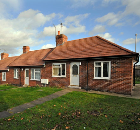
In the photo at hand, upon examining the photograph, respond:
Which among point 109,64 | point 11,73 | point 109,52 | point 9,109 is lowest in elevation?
point 9,109

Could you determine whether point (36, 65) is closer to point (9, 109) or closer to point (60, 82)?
point (60, 82)

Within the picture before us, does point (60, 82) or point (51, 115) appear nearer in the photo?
point (51, 115)

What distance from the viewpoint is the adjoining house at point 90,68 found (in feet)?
31.7

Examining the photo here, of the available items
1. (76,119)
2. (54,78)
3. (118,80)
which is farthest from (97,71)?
(76,119)

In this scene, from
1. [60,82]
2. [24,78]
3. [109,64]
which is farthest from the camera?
[24,78]

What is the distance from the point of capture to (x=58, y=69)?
1328 cm

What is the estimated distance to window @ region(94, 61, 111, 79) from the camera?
10.3 meters

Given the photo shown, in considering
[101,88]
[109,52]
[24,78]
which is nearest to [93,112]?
[101,88]

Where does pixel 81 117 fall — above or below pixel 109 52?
below

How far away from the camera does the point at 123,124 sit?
4281 mm

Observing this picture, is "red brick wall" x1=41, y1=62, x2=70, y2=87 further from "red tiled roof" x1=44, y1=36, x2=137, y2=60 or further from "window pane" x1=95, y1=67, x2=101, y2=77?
"window pane" x1=95, y1=67, x2=101, y2=77

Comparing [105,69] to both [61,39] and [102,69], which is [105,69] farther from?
[61,39]

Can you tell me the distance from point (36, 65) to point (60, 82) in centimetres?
444

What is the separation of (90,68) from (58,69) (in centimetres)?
413
